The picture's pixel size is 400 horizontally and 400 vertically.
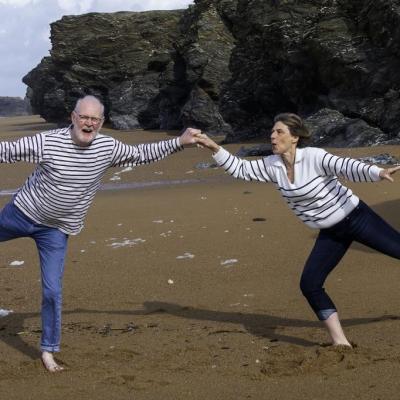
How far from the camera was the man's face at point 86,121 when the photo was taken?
5.92m

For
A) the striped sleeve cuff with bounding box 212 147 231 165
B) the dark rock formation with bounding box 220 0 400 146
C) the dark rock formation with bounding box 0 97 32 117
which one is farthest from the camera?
the dark rock formation with bounding box 0 97 32 117

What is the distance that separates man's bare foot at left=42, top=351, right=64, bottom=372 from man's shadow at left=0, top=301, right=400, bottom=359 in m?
0.41

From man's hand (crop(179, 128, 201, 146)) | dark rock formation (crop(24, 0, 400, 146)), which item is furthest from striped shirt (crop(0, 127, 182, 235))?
dark rock formation (crop(24, 0, 400, 146))

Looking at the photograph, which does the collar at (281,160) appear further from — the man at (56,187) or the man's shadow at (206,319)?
the man's shadow at (206,319)

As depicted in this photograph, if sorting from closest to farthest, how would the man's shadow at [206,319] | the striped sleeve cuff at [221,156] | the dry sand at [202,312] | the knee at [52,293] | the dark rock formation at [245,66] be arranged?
1. the dry sand at [202,312]
2. the knee at [52,293]
3. the striped sleeve cuff at [221,156]
4. the man's shadow at [206,319]
5. the dark rock formation at [245,66]

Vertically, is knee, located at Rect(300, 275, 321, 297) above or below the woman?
below

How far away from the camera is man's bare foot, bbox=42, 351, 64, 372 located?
6.15 metres

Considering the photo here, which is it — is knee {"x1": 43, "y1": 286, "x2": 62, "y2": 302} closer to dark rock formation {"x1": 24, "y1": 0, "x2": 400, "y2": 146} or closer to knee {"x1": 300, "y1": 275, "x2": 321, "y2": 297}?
knee {"x1": 300, "y1": 275, "x2": 321, "y2": 297}

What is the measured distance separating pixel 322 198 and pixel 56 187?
1818 millimetres

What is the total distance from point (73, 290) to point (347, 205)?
3761mm

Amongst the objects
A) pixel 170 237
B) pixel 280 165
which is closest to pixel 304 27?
pixel 170 237

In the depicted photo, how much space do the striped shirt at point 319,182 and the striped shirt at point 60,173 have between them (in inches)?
47.5

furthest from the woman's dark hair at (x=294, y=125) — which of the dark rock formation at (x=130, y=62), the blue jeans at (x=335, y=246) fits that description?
the dark rock formation at (x=130, y=62)

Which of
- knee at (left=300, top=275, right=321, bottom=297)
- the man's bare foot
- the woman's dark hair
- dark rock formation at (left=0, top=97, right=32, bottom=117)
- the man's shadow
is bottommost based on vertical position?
dark rock formation at (left=0, top=97, right=32, bottom=117)
